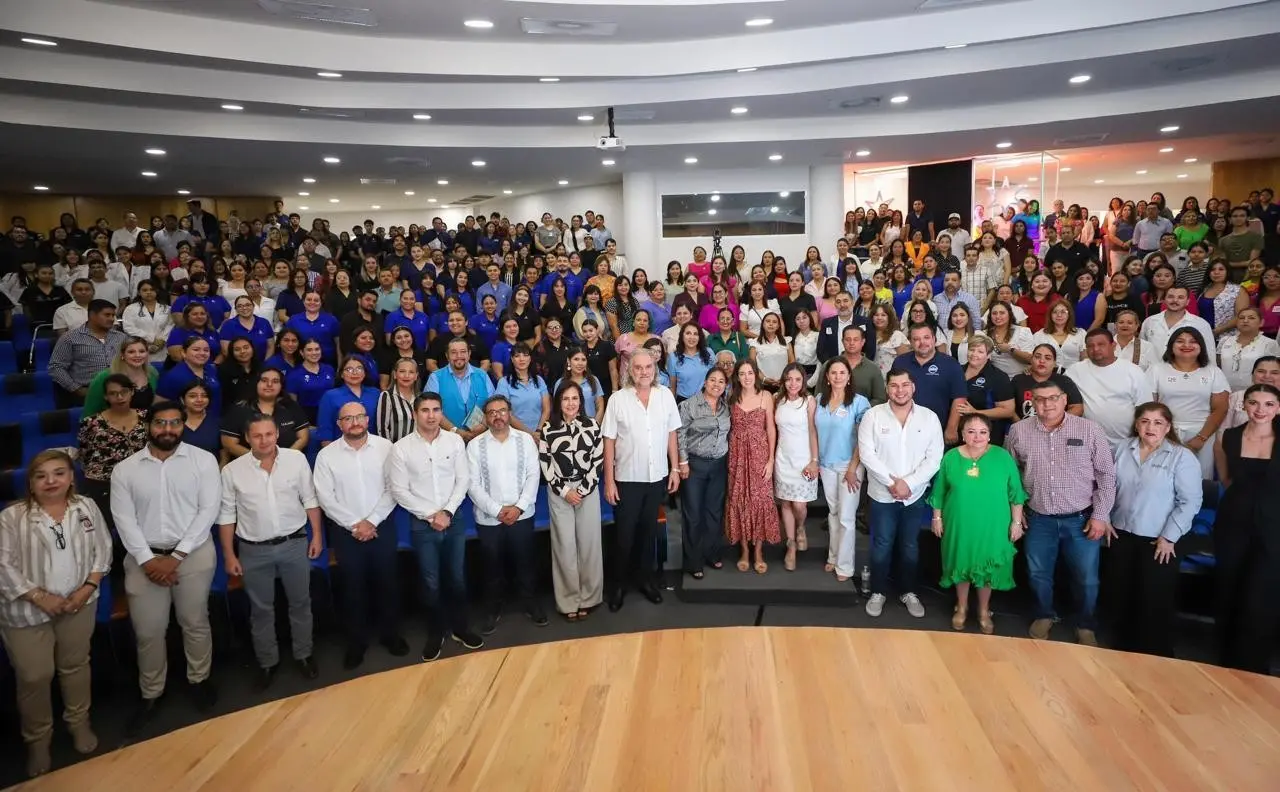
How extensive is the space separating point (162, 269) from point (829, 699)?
813 cm

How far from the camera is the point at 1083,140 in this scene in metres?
11.0

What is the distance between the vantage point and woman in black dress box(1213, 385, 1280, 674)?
359cm

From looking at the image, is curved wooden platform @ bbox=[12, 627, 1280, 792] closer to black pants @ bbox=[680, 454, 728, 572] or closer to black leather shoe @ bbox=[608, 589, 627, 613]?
black leather shoe @ bbox=[608, 589, 627, 613]

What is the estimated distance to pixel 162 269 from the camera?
769 centimetres

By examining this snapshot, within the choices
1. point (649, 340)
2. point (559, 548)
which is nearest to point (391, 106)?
point (649, 340)

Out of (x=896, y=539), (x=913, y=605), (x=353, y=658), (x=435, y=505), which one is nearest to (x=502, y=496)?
(x=435, y=505)

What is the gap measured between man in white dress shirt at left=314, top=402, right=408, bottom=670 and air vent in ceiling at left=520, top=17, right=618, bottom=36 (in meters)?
4.73

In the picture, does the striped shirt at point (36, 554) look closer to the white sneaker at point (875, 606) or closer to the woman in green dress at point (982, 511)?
the white sneaker at point (875, 606)

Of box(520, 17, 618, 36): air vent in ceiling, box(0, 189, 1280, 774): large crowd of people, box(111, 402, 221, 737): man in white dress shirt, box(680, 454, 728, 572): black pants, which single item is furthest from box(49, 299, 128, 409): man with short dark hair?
box(520, 17, 618, 36): air vent in ceiling

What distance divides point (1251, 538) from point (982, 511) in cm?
124

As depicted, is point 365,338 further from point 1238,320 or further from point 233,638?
point 1238,320

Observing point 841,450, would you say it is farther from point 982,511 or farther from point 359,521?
point 359,521

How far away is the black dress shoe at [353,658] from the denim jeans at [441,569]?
416mm

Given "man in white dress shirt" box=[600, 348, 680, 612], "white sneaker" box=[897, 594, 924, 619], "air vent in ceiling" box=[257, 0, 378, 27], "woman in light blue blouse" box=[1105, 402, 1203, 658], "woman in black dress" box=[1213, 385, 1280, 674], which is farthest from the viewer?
"air vent in ceiling" box=[257, 0, 378, 27]
